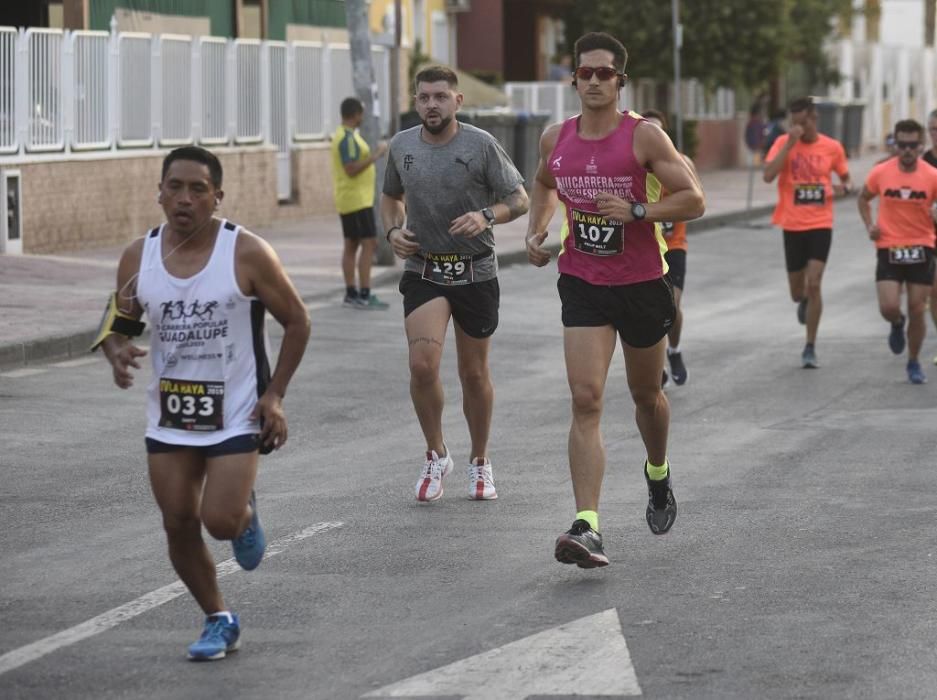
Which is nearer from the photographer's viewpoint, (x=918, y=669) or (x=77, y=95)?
(x=918, y=669)

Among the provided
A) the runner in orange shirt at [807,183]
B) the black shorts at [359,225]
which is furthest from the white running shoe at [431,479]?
the black shorts at [359,225]

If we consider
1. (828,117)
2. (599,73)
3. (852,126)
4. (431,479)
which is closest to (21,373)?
(431,479)

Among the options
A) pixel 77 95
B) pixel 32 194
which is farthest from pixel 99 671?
pixel 77 95

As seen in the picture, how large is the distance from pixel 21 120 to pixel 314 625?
17280 millimetres

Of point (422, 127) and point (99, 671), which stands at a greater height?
point (422, 127)

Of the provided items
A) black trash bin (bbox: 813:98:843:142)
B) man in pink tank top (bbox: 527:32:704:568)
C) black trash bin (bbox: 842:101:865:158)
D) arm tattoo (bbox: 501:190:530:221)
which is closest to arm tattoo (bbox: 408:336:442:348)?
arm tattoo (bbox: 501:190:530:221)

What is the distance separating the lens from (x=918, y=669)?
632 cm

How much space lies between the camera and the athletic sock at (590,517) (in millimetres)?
7707

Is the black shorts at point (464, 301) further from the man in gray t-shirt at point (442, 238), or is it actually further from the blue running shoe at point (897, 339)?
the blue running shoe at point (897, 339)

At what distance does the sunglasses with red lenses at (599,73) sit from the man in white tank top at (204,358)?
193 cm

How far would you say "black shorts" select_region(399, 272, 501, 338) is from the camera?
9.32m

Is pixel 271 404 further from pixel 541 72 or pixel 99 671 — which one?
pixel 541 72

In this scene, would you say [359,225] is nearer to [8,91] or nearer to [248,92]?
[8,91]

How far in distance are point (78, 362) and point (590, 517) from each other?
824 cm
